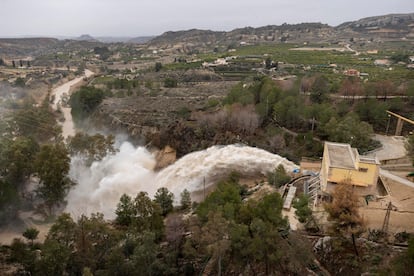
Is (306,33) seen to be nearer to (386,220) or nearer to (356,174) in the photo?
(356,174)

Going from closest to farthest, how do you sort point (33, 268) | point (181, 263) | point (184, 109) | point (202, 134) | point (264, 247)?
point (264, 247) → point (33, 268) → point (181, 263) → point (202, 134) → point (184, 109)

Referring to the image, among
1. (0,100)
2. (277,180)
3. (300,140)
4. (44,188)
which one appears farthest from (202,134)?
(0,100)

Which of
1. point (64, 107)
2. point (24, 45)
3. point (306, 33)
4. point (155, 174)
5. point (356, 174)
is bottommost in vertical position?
point (155, 174)

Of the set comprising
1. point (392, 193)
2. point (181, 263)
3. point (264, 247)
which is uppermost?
point (264, 247)

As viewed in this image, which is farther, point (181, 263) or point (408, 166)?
point (408, 166)

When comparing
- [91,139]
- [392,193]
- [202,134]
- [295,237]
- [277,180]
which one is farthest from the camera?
[202,134]

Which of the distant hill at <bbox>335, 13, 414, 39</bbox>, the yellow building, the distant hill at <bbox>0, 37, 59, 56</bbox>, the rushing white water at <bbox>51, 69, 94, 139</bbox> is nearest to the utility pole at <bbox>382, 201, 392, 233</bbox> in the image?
the yellow building

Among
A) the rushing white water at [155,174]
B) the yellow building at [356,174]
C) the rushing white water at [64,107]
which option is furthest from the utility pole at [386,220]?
the rushing white water at [64,107]

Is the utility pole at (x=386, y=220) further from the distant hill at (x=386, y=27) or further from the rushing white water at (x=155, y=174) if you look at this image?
the distant hill at (x=386, y=27)

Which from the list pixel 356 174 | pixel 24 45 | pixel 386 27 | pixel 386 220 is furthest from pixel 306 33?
pixel 24 45

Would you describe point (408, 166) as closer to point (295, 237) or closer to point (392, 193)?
point (392, 193)
